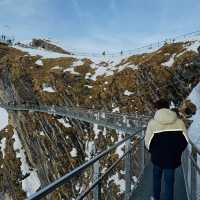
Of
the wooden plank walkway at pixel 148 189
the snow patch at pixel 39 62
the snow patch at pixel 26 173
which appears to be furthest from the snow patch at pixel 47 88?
the wooden plank walkway at pixel 148 189

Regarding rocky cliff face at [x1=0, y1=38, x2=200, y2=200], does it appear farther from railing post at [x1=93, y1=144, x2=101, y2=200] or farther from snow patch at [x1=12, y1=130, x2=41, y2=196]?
railing post at [x1=93, y1=144, x2=101, y2=200]

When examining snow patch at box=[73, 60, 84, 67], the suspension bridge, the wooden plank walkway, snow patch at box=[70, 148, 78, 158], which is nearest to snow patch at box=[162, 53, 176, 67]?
snow patch at box=[70, 148, 78, 158]

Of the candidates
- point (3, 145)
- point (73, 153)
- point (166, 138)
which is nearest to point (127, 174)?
point (166, 138)

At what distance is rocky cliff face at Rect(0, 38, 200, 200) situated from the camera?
170ft

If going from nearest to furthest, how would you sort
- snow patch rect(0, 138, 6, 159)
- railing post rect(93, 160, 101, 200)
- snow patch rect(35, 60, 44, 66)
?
1. railing post rect(93, 160, 101, 200)
2. snow patch rect(0, 138, 6, 159)
3. snow patch rect(35, 60, 44, 66)

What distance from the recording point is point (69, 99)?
67875 mm

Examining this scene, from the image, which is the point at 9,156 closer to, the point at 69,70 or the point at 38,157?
the point at 38,157

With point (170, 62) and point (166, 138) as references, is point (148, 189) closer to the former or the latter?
point (166, 138)

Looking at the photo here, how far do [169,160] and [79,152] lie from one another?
150ft

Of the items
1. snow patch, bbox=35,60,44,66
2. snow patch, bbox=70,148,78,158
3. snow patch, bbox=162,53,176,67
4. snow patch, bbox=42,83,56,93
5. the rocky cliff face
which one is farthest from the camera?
snow patch, bbox=35,60,44,66

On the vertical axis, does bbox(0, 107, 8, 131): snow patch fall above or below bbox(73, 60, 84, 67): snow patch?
below

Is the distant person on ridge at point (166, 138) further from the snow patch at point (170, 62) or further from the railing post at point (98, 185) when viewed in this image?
the snow patch at point (170, 62)

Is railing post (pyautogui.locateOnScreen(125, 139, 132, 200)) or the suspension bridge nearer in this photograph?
the suspension bridge

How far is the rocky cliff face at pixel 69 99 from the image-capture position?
5188cm
